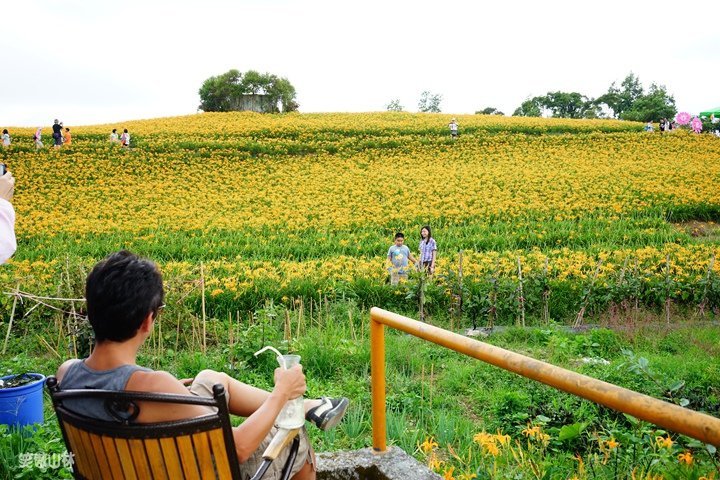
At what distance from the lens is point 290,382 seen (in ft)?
6.57

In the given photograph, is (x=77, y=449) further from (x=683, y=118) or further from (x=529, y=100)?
(x=529, y=100)

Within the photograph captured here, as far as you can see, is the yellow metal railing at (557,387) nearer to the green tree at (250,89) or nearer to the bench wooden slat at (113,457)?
the bench wooden slat at (113,457)

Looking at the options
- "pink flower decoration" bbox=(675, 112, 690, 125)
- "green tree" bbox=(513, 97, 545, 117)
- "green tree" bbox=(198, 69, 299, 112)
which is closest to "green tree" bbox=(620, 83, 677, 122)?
"green tree" bbox=(513, 97, 545, 117)

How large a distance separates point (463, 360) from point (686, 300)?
4.67 m

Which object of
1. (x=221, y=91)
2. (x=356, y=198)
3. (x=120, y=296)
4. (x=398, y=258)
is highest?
(x=221, y=91)

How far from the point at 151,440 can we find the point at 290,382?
49 cm

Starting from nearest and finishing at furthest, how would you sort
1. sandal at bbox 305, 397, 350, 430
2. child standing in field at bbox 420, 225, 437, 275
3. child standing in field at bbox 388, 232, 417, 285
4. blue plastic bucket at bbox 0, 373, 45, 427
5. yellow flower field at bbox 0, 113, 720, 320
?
sandal at bbox 305, 397, 350, 430 < blue plastic bucket at bbox 0, 373, 45, 427 < child standing in field at bbox 388, 232, 417, 285 < child standing in field at bbox 420, 225, 437, 275 < yellow flower field at bbox 0, 113, 720, 320

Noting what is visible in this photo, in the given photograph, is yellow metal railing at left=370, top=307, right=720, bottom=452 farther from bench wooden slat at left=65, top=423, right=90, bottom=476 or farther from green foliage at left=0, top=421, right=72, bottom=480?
green foliage at left=0, top=421, right=72, bottom=480

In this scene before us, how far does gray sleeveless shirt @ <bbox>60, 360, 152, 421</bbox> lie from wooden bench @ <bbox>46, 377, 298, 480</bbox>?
26mm

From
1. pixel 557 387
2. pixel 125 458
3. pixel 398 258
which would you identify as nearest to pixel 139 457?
pixel 125 458

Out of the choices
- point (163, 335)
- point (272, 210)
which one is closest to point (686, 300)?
point (163, 335)

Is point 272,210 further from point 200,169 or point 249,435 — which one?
point 249,435

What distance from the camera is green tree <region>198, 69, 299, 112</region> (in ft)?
159

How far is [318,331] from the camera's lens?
607 cm
